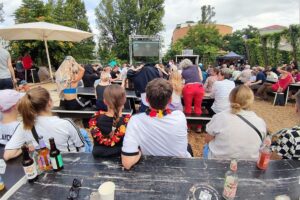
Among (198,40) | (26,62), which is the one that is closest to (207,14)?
(198,40)

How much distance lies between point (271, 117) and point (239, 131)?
4.59m

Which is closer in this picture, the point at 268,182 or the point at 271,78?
the point at 268,182

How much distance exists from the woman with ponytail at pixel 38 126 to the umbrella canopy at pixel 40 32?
4.65 m

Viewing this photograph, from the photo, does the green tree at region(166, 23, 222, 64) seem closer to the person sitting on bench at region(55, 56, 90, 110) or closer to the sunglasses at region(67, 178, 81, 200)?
the person sitting on bench at region(55, 56, 90, 110)

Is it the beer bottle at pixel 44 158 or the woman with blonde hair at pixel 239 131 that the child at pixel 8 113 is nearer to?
the beer bottle at pixel 44 158

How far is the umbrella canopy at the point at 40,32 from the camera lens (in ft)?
18.1

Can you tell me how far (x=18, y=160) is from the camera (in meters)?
1.58

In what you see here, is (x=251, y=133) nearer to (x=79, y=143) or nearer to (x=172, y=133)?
(x=172, y=133)

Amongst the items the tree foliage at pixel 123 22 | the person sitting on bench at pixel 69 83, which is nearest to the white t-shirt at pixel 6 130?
the person sitting on bench at pixel 69 83

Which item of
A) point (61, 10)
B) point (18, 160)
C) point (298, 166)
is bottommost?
point (298, 166)

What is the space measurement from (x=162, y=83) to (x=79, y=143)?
0.98 metres

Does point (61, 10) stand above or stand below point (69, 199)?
above

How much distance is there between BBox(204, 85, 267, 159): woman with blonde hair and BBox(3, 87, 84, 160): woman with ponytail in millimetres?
1358

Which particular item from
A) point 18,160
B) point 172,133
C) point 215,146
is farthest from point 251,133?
point 18,160
